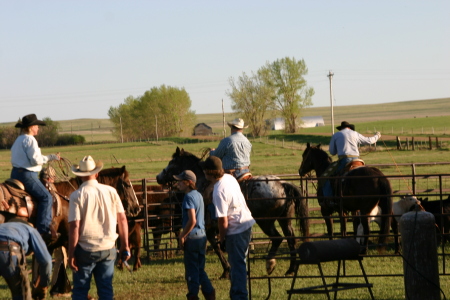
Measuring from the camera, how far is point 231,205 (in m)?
7.66

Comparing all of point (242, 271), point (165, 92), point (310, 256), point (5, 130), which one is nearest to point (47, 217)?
point (242, 271)

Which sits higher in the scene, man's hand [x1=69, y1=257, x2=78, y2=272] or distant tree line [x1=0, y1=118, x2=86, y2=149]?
distant tree line [x1=0, y1=118, x2=86, y2=149]

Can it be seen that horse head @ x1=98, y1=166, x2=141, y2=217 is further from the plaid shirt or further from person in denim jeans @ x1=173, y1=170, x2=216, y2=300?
person in denim jeans @ x1=173, y1=170, x2=216, y2=300

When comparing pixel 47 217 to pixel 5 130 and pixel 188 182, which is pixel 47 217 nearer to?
pixel 188 182

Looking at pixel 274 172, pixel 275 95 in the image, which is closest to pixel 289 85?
pixel 275 95

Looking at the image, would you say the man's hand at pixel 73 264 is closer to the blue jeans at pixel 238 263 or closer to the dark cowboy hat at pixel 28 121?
the blue jeans at pixel 238 263

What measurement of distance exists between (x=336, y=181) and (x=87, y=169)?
686cm

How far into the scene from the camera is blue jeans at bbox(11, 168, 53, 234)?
29.9 ft

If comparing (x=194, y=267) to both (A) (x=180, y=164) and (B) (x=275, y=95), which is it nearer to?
(A) (x=180, y=164)

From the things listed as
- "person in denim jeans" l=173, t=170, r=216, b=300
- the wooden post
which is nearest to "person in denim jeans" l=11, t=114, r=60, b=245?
"person in denim jeans" l=173, t=170, r=216, b=300

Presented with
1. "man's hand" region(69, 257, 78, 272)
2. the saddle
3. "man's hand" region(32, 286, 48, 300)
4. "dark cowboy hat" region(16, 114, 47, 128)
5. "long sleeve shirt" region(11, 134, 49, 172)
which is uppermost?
"dark cowboy hat" region(16, 114, 47, 128)

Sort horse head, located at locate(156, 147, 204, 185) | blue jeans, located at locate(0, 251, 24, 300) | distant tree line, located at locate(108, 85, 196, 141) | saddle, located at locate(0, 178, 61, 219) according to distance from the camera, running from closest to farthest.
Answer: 1. blue jeans, located at locate(0, 251, 24, 300)
2. saddle, located at locate(0, 178, 61, 219)
3. horse head, located at locate(156, 147, 204, 185)
4. distant tree line, located at locate(108, 85, 196, 141)

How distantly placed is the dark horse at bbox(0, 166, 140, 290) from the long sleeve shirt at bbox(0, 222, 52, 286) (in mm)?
2548

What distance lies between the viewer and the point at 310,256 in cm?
727
